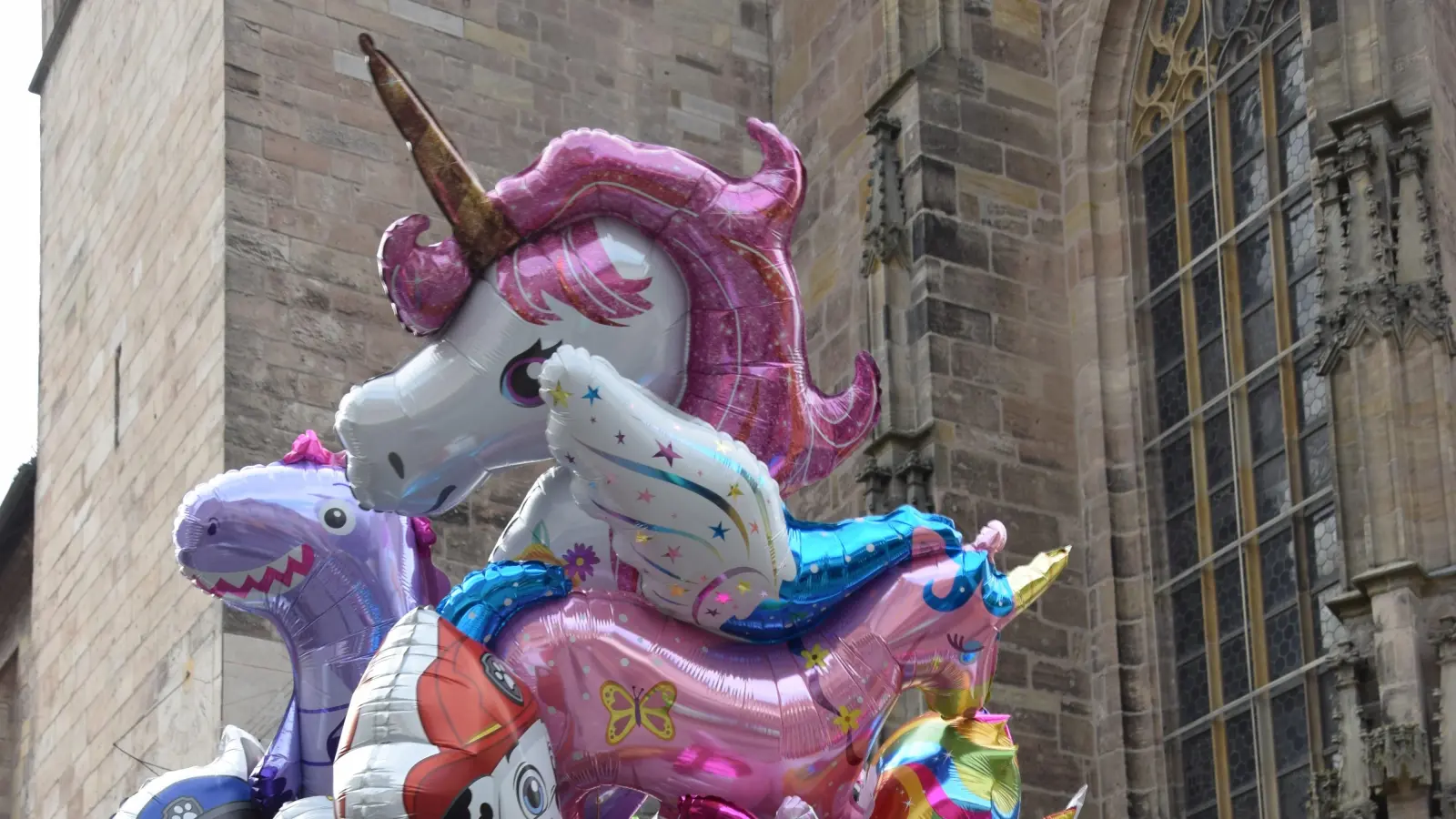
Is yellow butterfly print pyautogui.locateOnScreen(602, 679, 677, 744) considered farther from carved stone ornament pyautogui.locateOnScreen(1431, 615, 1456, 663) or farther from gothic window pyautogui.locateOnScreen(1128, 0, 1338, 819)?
gothic window pyautogui.locateOnScreen(1128, 0, 1338, 819)

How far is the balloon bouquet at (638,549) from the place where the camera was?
5.02 meters

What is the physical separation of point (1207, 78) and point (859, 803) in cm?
760

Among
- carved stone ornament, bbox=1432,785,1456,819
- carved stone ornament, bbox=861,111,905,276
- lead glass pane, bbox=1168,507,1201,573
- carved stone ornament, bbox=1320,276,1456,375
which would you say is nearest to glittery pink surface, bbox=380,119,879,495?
carved stone ornament, bbox=1432,785,1456,819

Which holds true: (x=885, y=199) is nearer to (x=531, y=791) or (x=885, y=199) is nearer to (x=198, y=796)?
(x=198, y=796)

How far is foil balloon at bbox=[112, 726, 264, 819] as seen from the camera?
5.63m

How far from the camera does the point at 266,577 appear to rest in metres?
5.86

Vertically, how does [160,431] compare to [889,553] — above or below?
above

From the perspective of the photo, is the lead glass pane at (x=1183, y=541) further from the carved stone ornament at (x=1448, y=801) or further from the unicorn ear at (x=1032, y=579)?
the unicorn ear at (x=1032, y=579)

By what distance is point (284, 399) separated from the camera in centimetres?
1180

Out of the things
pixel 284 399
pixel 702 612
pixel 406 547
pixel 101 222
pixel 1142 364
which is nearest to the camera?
pixel 702 612

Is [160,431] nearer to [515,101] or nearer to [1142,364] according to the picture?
[515,101]

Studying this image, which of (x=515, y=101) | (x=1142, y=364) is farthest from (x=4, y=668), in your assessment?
(x=1142, y=364)

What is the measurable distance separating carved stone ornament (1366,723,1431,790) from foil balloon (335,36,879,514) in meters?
4.96

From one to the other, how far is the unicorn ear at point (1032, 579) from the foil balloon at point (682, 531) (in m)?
0.32
